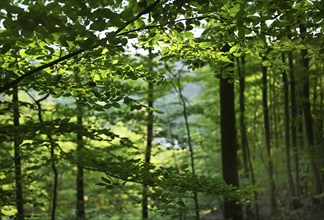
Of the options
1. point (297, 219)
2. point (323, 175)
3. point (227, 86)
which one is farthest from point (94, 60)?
point (323, 175)

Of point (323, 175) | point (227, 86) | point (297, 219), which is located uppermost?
point (227, 86)

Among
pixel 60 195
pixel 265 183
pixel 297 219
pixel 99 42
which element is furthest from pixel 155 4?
pixel 60 195

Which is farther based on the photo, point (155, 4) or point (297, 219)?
point (297, 219)

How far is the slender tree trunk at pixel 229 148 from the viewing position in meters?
6.12

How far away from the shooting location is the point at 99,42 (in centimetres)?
197

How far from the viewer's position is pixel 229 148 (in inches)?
242

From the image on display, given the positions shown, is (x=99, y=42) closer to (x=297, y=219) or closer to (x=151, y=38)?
(x=151, y=38)

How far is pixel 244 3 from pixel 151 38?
27.6 inches

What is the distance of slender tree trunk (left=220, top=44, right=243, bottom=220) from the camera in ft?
20.1

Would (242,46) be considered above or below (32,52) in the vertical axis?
above

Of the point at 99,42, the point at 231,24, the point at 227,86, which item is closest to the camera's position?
the point at 99,42

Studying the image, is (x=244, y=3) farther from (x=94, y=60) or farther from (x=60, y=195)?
(x=60, y=195)

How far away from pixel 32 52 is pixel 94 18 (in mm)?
621

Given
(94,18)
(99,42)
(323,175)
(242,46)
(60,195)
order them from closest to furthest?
(94,18) → (99,42) → (242,46) → (323,175) → (60,195)
